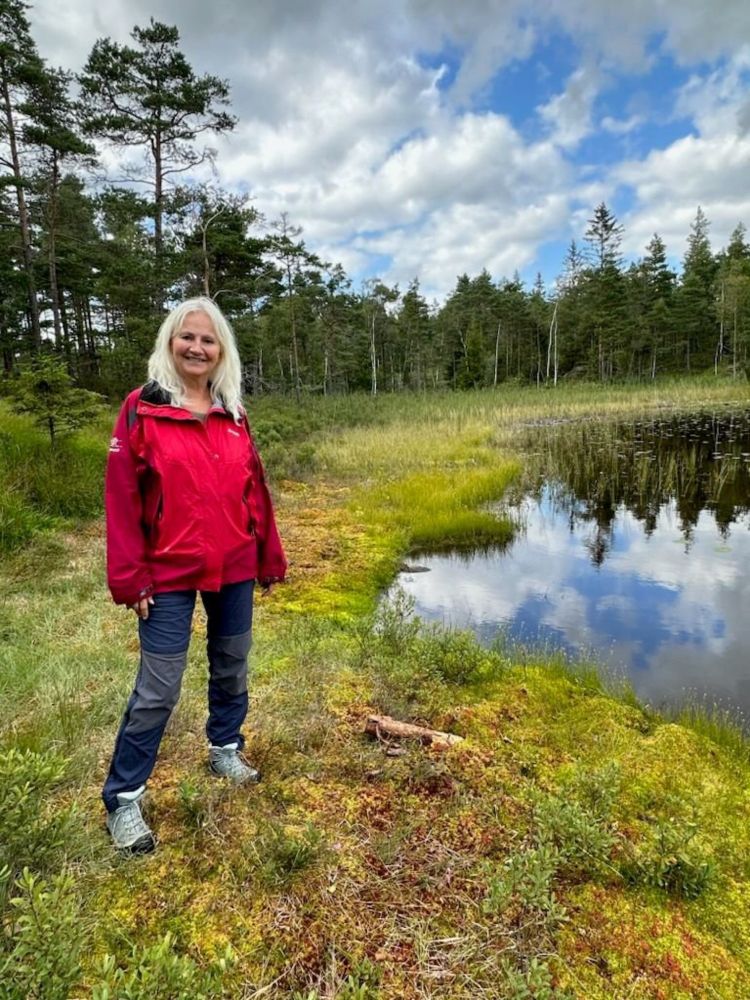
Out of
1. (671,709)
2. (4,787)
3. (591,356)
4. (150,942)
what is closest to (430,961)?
(150,942)

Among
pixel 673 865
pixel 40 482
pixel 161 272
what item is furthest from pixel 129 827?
pixel 161 272

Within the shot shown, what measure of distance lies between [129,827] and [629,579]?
18.0 feet

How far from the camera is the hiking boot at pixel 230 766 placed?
7.82 feet

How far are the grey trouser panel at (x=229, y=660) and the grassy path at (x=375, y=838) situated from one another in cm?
43

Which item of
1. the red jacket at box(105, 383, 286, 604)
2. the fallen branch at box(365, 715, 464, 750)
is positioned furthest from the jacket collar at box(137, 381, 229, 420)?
the fallen branch at box(365, 715, 464, 750)

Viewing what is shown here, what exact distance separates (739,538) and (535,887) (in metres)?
6.87

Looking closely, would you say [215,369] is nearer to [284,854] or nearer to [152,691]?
[152,691]

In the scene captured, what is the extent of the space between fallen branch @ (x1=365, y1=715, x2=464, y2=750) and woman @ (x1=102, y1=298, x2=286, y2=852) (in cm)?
113

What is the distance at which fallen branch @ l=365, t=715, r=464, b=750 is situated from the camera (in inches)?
109

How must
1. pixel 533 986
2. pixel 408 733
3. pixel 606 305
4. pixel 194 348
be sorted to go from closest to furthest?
pixel 533 986, pixel 194 348, pixel 408 733, pixel 606 305

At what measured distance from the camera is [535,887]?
1779 millimetres

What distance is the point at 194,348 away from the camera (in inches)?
79.4

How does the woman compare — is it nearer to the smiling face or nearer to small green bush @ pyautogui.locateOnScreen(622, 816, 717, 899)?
the smiling face

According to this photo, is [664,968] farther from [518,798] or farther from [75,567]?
[75,567]
